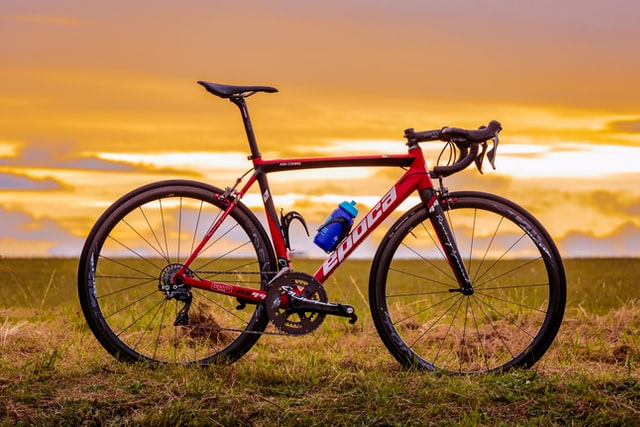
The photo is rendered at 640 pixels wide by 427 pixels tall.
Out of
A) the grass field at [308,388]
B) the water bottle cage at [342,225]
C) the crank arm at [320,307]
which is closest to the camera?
the grass field at [308,388]

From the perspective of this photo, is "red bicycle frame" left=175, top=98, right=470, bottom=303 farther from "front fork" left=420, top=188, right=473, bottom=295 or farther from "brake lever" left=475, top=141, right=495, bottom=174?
→ "brake lever" left=475, top=141, right=495, bottom=174

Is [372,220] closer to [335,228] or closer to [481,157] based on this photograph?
[335,228]

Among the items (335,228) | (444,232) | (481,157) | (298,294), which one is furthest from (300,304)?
(481,157)

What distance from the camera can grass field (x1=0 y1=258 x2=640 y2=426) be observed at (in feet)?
15.3

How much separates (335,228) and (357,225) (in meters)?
0.16

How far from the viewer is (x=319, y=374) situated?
5.28m

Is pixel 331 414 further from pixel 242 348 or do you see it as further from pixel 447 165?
pixel 447 165

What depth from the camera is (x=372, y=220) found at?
5.53m

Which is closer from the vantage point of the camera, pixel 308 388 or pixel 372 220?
pixel 308 388

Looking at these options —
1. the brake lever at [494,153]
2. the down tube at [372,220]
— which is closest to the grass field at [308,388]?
the down tube at [372,220]

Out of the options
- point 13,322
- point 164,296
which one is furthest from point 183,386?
point 13,322

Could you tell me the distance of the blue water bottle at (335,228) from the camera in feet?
17.9

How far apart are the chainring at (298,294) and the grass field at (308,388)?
28cm

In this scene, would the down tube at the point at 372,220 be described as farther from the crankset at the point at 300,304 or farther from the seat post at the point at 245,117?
the seat post at the point at 245,117
